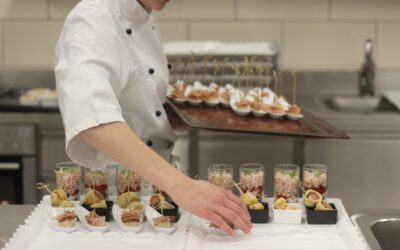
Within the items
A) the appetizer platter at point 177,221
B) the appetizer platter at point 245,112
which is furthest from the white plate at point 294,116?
the appetizer platter at point 177,221

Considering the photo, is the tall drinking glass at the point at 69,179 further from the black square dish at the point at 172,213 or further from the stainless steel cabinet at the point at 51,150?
the stainless steel cabinet at the point at 51,150

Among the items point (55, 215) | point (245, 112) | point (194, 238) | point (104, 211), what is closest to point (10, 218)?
point (55, 215)

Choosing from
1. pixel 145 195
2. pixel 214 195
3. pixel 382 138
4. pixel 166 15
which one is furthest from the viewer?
pixel 166 15

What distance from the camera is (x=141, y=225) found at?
71.4 inches

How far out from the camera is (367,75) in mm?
3922

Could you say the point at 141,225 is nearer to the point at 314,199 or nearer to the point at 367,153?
the point at 314,199

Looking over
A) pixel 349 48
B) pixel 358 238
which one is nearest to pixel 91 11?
pixel 358 238

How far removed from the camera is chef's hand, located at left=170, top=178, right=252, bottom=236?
172 cm

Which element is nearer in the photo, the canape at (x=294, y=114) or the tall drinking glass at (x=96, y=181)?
the tall drinking glass at (x=96, y=181)

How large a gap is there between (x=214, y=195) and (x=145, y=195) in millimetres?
352

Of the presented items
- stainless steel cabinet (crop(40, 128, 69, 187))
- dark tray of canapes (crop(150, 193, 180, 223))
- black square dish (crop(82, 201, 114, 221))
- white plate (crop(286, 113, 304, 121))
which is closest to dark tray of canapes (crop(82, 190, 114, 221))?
black square dish (crop(82, 201, 114, 221))

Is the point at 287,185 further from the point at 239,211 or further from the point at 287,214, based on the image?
the point at 239,211

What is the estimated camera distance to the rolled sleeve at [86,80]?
5.95ft

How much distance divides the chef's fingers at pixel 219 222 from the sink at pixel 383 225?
1.20 ft
